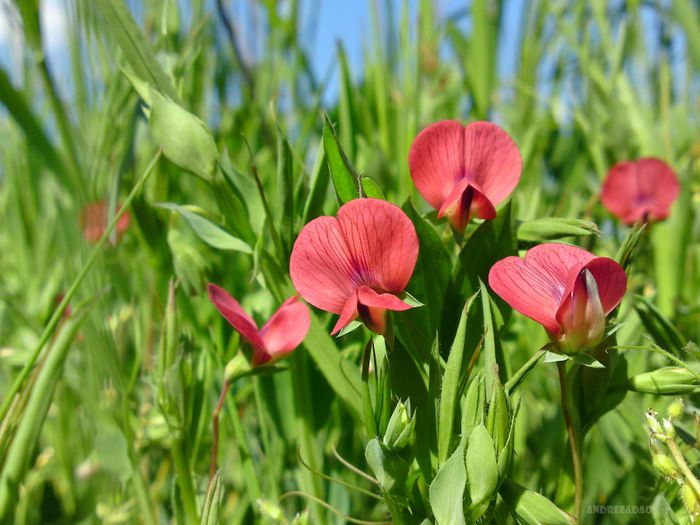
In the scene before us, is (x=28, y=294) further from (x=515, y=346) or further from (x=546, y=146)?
(x=546, y=146)

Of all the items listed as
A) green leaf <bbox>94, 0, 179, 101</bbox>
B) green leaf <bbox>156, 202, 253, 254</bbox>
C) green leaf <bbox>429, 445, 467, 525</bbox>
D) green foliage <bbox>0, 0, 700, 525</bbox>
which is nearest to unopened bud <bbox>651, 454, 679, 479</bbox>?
green foliage <bbox>0, 0, 700, 525</bbox>

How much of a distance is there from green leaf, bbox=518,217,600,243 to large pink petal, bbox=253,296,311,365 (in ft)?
0.59

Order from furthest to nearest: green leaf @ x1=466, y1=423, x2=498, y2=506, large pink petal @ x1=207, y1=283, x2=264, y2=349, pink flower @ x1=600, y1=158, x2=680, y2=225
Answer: pink flower @ x1=600, y1=158, x2=680, y2=225
large pink petal @ x1=207, y1=283, x2=264, y2=349
green leaf @ x1=466, y1=423, x2=498, y2=506

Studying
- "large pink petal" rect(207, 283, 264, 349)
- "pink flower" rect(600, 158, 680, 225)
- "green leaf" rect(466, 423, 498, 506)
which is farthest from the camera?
"pink flower" rect(600, 158, 680, 225)

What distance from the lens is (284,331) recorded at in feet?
1.72

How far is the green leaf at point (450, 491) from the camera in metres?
0.38

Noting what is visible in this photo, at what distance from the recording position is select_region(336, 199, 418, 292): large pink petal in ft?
1.34

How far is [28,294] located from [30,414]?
0.61 meters

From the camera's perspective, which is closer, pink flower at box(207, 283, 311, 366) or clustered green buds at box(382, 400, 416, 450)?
clustered green buds at box(382, 400, 416, 450)

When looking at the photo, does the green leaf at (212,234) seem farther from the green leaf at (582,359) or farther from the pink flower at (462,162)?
the green leaf at (582,359)

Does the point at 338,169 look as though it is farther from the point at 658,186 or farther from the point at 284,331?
the point at 658,186

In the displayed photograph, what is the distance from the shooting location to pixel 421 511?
0.45 m

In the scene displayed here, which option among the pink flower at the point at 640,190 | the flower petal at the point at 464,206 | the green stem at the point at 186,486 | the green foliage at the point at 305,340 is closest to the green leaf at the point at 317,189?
the green foliage at the point at 305,340

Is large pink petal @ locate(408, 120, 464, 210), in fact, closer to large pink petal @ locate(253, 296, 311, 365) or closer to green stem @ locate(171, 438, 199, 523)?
large pink petal @ locate(253, 296, 311, 365)
